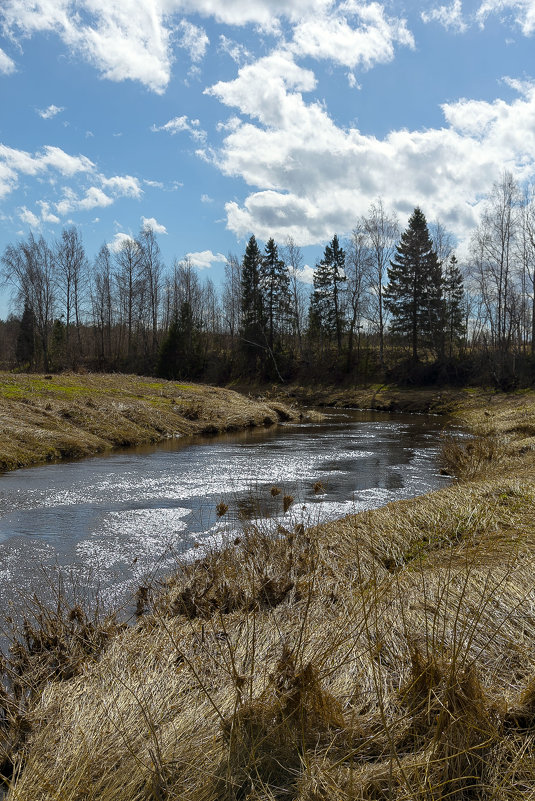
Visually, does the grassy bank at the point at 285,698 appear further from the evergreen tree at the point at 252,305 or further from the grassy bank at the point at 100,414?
the evergreen tree at the point at 252,305

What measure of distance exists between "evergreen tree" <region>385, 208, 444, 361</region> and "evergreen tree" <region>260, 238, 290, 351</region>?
1275 cm

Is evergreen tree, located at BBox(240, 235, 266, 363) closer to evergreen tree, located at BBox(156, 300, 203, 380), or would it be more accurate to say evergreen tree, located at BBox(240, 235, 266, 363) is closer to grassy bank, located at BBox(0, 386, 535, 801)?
evergreen tree, located at BBox(156, 300, 203, 380)

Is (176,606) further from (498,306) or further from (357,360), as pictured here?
(357,360)

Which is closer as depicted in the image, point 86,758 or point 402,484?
point 86,758

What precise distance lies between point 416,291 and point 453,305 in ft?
18.1

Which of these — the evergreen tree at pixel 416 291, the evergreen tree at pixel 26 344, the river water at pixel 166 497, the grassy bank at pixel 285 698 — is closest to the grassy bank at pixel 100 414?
the river water at pixel 166 497

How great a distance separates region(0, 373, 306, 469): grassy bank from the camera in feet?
54.4

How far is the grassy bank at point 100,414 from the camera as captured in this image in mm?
16594

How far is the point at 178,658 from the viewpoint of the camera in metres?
3.95

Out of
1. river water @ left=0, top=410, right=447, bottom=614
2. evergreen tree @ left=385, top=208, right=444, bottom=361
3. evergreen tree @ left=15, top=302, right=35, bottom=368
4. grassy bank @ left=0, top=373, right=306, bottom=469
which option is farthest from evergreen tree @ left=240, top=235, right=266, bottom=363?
river water @ left=0, top=410, right=447, bottom=614

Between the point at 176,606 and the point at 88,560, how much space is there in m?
2.54

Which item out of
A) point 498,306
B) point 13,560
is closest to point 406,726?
point 13,560

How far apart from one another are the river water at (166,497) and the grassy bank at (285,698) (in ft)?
4.33

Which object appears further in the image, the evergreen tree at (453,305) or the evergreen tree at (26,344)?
the evergreen tree at (26,344)
